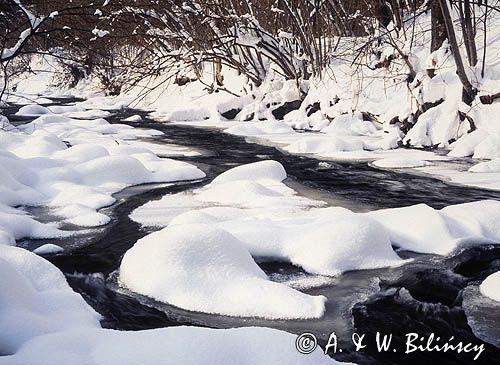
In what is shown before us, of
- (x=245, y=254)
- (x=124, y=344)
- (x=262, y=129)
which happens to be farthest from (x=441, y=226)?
(x=262, y=129)

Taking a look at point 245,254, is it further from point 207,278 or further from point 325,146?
point 325,146

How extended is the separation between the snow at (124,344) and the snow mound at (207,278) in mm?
670

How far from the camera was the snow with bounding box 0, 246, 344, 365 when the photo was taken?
204 centimetres

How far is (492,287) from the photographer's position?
3.27 m

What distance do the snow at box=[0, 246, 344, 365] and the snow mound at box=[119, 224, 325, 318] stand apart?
670 mm

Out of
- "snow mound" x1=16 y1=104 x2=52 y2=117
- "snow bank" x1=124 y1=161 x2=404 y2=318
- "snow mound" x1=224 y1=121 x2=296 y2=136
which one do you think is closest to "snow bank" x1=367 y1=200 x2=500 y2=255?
"snow bank" x1=124 y1=161 x2=404 y2=318

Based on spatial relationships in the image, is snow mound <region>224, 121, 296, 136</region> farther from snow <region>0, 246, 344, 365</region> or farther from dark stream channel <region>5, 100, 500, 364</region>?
snow <region>0, 246, 344, 365</region>

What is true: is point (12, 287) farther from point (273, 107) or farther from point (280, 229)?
point (273, 107)

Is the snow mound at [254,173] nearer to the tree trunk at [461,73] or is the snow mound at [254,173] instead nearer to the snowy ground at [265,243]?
the snowy ground at [265,243]

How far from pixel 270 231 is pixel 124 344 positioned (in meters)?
2.02

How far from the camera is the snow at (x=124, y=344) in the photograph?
2.04 meters

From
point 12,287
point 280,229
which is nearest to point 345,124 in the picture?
point 280,229

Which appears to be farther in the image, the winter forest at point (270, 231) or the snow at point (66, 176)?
the snow at point (66, 176)

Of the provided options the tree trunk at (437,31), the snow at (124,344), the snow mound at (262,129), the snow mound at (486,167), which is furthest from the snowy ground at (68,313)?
the tree trunk at (437,31)
